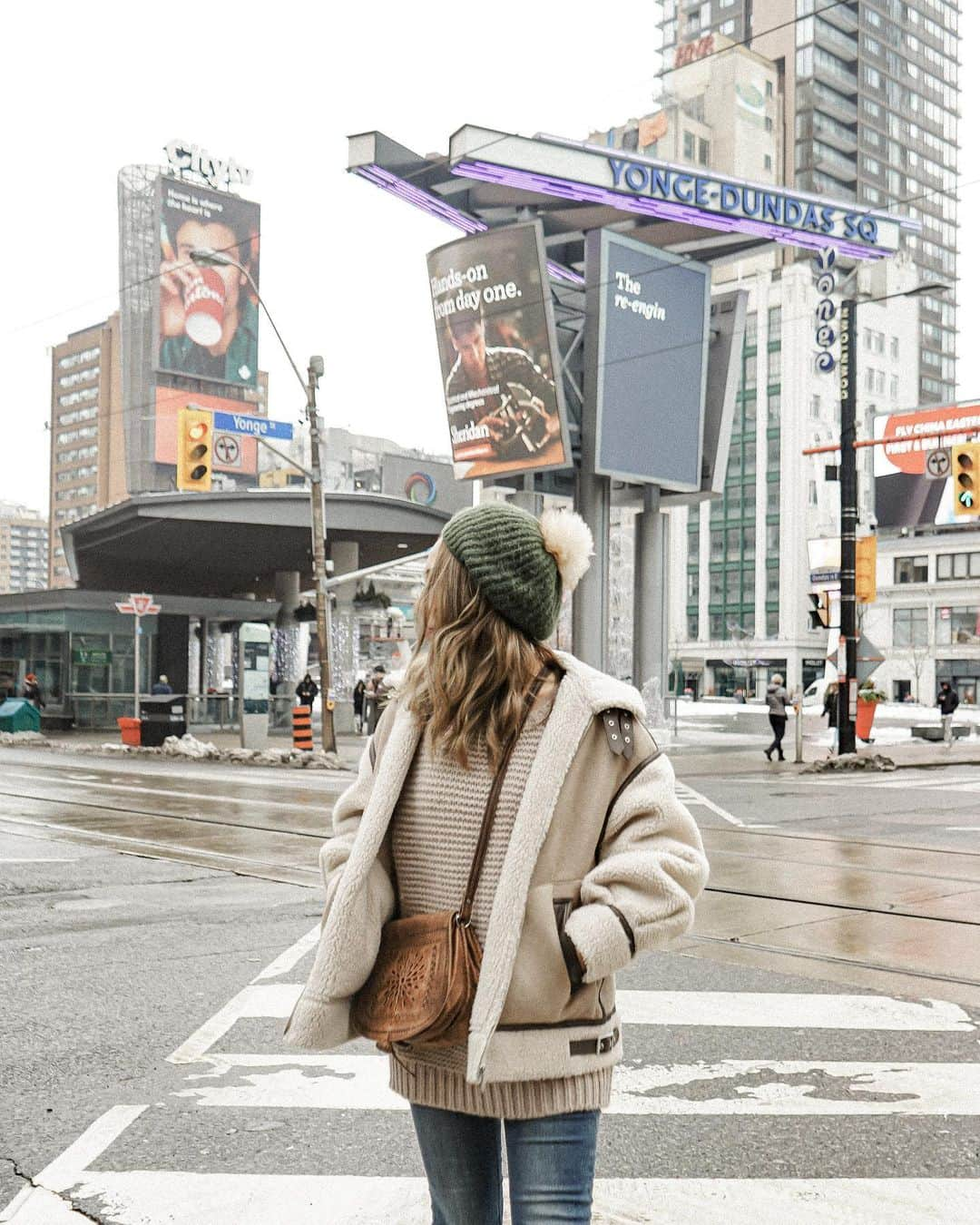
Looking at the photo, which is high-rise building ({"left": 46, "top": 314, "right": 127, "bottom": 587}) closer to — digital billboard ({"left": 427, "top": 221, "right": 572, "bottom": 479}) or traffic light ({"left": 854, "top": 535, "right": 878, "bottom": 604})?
digital billboard ({"left": 427, "top": 221, "right": 572, "bottom": 479})

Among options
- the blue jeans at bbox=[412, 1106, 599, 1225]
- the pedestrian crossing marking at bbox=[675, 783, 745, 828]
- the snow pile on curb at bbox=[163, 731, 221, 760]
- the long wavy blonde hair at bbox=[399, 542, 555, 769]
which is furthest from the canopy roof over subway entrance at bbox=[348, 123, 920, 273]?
the blue jeans at bbox=[412, 1106, 599, 1225]

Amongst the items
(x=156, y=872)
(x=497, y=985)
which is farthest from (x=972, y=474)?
(x=497, y=985)

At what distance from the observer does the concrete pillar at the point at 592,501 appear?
3594 cm

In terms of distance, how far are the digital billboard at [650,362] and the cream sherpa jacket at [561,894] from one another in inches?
1331

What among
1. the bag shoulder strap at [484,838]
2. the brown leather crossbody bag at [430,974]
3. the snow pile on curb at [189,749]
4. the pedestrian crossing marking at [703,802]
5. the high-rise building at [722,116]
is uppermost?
the high-rise building at [722,116]

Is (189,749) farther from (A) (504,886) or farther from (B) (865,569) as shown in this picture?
(A) (504,886)

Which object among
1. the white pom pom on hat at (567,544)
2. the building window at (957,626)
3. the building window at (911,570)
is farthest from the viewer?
the building window at (911,570)

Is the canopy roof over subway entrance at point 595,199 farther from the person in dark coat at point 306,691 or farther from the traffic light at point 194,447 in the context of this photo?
the traffic light at point 194,447

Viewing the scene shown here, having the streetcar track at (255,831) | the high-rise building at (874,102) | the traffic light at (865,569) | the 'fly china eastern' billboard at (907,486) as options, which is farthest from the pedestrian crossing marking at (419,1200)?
the high-rise building at (874,102)

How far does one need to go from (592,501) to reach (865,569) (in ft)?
38.2

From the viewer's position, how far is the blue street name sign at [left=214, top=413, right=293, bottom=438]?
2477 centimetres

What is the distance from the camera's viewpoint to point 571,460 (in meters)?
36.3

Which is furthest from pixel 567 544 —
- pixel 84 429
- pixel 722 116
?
pixel 84 429

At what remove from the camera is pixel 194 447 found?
23359 mm
